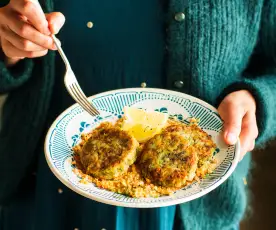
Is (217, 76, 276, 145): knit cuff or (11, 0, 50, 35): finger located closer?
(11, 0, 50, 35): finger

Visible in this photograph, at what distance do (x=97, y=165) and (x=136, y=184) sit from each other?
7cm

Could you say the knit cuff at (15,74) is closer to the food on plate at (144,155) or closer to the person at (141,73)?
the person at (141,73)

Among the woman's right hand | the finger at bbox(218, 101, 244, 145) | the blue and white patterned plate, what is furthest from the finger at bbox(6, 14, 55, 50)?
the finger at bbox(218, 101, 244, 145)

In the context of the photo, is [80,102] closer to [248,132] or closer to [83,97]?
[83,97]

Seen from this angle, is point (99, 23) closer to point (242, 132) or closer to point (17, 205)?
point (242, 132)

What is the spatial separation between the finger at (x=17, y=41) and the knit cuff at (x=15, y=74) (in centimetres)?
9

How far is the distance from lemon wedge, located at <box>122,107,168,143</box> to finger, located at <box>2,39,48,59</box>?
164mm

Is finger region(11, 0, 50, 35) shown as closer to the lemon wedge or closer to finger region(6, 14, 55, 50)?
finger region(6, 14, 55, 50)

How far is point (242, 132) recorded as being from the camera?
75cm

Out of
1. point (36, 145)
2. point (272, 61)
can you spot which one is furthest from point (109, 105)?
point (272, 61)

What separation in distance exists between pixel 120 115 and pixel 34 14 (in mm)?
225

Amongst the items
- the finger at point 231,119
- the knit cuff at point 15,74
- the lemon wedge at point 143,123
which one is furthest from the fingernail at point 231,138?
the knit cuff at point 15,74

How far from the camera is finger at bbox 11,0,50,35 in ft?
2.14

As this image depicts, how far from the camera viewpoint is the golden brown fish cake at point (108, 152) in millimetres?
666
